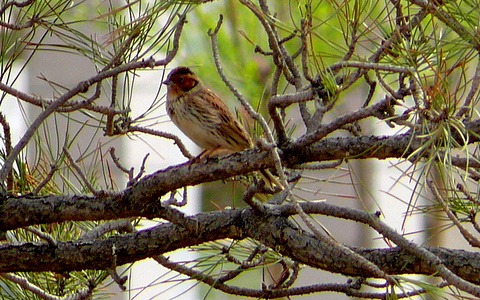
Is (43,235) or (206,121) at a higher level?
(206,121)

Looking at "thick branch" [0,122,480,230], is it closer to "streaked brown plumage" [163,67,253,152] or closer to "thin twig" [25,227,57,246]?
"thin twig" [25,227,57,246]

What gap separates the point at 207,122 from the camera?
3.80 meters

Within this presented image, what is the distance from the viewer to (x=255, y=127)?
3062 millimetres

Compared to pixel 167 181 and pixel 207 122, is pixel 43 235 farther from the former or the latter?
pixel 207 122

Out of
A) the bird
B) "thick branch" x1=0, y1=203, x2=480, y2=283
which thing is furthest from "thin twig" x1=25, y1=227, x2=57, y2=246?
the bird

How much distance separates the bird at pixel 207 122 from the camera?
376 centimetres

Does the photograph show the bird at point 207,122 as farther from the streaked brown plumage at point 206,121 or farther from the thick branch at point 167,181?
the thick branch at point 167,181

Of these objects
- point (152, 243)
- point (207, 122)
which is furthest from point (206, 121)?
point (152, 243)

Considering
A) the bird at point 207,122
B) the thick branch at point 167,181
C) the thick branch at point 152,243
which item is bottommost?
the thick branch at point 152,243

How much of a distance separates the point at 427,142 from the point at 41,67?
8202 millimetres

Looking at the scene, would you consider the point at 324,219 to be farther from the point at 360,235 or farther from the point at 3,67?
the point at 3,67

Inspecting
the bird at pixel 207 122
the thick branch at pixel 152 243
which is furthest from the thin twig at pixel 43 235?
the bird at pixel 207 122

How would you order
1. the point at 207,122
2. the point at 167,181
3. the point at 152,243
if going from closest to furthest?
the point at 167,181 → the point at 152,243 → the point at 207,122

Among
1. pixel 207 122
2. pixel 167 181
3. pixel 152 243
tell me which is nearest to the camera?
pixel 167 181
